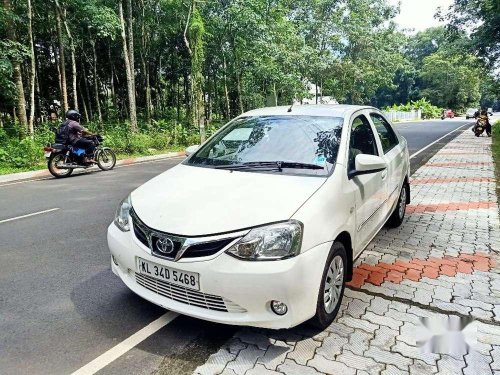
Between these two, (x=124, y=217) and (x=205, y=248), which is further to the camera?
(x=124, y=217)

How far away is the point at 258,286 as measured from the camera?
7.47 feet

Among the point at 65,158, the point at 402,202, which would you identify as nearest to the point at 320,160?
the point at 402,202

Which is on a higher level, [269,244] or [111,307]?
[269,244]

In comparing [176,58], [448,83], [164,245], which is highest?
[448,83]

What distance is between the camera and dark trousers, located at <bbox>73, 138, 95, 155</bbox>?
33.7ft

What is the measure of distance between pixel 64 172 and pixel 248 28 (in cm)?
1283

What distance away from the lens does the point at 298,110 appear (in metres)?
3.91

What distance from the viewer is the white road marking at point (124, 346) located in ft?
7.75

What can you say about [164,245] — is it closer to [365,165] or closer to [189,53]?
[365,165]

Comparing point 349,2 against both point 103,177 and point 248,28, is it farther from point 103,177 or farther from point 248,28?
point 103,177

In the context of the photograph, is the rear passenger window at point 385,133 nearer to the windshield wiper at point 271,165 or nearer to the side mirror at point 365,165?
the side mirror at point 365,165

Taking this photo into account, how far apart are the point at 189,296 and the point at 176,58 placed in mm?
25385

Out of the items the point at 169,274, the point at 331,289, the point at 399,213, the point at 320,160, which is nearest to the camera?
the point at 169,274

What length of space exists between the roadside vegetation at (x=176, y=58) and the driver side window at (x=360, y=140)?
1060cm
